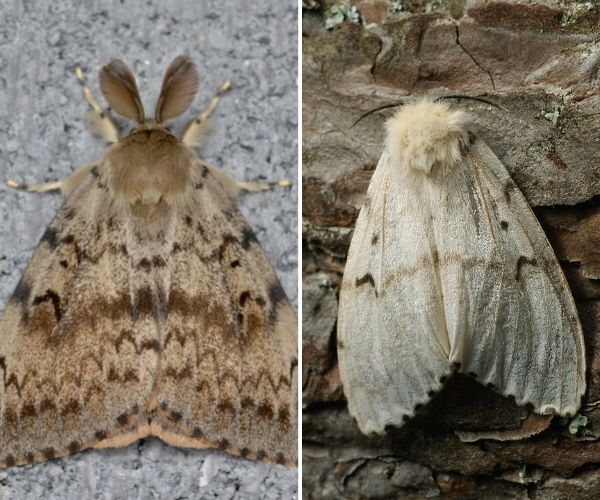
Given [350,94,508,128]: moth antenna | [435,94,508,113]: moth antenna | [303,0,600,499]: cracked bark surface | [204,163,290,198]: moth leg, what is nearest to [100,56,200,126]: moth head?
[204,163,290,198]: moth leg

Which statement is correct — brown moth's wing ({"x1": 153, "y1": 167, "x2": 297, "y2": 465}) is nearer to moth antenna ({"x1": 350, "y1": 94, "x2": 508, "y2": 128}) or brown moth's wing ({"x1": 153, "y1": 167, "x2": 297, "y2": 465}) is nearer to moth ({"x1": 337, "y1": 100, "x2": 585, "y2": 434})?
moth ({"x1": 337, "y1": 100, "x2": 585, "y2": 434})

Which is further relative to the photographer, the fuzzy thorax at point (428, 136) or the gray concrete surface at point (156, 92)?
the gray concrete surface at point (156, 92)

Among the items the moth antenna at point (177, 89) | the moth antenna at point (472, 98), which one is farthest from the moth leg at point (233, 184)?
the moth antenna at point (472, 98)

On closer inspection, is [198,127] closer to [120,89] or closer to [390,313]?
[120,89]

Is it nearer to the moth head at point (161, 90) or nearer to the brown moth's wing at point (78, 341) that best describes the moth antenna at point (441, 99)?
the moth head at point (161, 90)

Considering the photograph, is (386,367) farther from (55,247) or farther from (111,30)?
(111,30)
